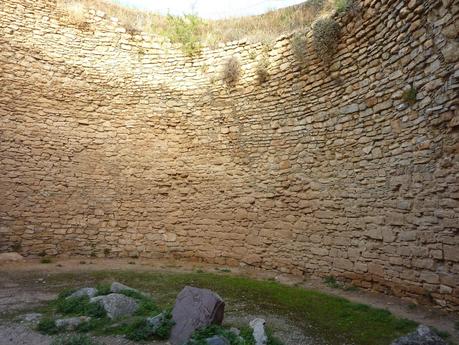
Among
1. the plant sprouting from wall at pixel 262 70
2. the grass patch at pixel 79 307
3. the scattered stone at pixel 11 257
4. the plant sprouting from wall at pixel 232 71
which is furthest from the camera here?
the plant sprouting from wall at pixel 232 71

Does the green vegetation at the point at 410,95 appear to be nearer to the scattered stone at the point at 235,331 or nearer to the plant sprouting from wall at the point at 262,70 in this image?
the plant sprouting from wall at the point at 262,70

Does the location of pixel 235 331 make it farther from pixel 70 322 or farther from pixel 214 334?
pixel 70 322

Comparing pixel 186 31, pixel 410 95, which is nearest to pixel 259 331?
pixel 410 95

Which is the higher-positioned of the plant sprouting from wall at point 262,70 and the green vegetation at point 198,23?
the green vegetation at point 198,23

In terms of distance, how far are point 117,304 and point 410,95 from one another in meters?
5.52

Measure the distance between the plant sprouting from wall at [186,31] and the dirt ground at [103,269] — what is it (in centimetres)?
598

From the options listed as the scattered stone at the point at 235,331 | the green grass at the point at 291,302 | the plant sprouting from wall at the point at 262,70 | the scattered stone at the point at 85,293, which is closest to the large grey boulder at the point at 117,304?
the scattered stone at the point at 85,293

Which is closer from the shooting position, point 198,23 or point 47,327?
point 47,327

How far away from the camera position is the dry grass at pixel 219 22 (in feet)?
31.2

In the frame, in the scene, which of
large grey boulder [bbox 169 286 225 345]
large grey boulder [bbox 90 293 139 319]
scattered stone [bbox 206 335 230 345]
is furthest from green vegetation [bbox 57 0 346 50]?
scattered stone [bbox 206 335 230 345]

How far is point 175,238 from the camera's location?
909cm

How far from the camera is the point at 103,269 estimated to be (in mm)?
7797

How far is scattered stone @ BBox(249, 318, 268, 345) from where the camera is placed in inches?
160

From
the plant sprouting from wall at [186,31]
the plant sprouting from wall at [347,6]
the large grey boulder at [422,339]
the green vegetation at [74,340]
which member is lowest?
the green vegetation at [74,340]
